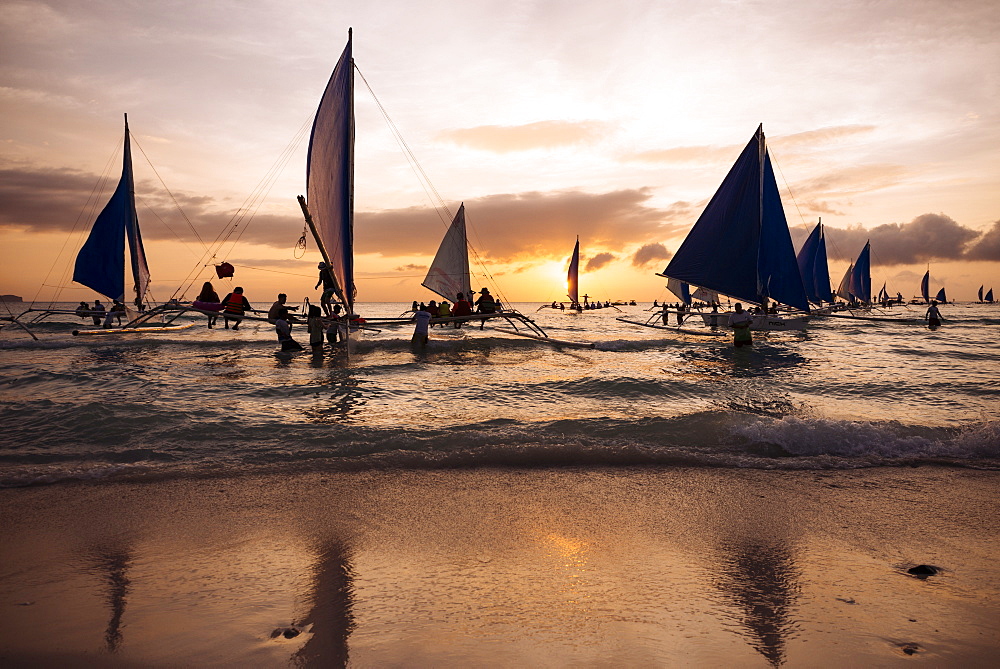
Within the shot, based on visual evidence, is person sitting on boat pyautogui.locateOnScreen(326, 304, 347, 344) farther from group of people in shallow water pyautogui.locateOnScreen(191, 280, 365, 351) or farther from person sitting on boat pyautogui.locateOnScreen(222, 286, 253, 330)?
person sitting on boat pyautogui.locateOnScreen(222, 286, 253, 330)

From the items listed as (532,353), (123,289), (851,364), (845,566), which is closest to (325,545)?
(845,566)

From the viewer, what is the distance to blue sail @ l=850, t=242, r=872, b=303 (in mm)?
81562

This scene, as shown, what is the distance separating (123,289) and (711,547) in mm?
38148

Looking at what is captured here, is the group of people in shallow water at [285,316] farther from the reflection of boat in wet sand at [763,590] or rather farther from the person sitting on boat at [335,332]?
the reflection of boat in wet sand at [763,590]

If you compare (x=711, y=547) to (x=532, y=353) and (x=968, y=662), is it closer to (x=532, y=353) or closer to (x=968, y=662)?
(x=968, y=662)

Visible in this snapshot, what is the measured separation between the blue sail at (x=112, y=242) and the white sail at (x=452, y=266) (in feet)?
67.4

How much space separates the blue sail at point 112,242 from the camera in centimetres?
3097

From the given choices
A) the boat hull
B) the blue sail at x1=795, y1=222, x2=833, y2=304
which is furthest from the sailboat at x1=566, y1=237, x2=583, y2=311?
the boat hull

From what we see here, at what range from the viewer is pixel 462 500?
519 centimetres

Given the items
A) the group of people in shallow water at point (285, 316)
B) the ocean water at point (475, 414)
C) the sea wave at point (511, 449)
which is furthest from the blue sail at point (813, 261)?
the sea wave at point (511, 449)

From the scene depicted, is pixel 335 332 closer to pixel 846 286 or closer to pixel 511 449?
pixel 511 449

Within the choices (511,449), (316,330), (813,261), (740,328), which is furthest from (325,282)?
(813,261)

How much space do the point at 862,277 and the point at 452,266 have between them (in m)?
74.1

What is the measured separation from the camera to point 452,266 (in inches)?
1692
